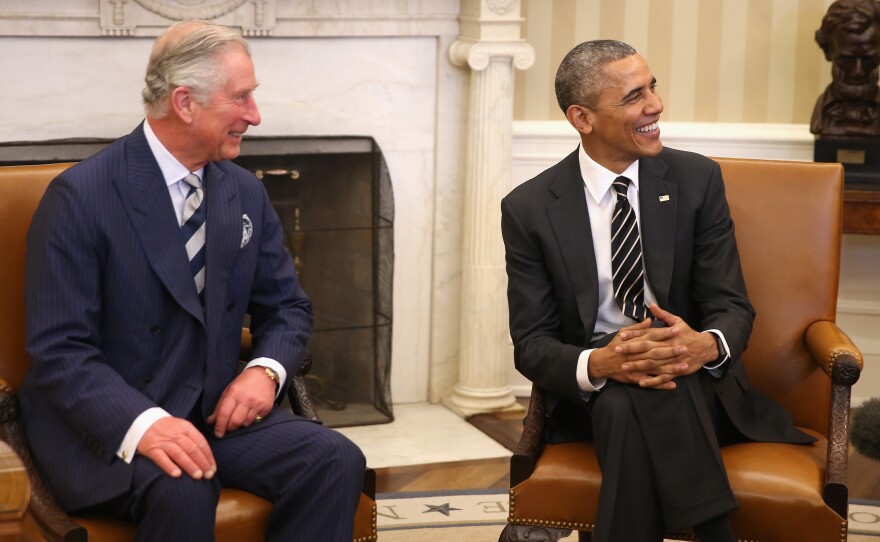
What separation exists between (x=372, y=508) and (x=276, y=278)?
55cm

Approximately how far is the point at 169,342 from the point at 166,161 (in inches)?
14.4

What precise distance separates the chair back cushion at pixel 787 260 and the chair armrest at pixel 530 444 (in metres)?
0.55

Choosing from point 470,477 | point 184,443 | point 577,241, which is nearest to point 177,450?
point 184,443

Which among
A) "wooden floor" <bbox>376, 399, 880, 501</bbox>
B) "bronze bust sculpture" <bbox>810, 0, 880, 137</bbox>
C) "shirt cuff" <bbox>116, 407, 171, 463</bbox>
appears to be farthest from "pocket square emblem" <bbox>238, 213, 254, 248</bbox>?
"bronze bust sculpture" <bbox>810, 0, 880, 137</bbox>

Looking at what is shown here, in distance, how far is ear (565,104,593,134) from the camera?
2.85m

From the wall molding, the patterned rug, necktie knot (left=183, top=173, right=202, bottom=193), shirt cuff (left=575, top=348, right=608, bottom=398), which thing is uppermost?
the wall molding

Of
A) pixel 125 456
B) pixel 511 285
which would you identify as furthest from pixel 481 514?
pixel 125 456

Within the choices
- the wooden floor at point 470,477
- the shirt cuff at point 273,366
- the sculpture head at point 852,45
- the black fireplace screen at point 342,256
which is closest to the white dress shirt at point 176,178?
the shirt cuff at point 273,366

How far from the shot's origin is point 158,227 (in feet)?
8.09

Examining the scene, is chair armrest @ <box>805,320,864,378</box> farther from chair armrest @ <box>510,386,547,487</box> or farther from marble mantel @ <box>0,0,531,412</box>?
marble mantel @ <box>0,0,531,412</box>

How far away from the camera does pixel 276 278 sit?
2.72m

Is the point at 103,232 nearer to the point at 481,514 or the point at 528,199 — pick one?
the point at 528,199

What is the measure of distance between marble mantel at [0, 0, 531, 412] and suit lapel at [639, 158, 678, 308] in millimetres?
1627

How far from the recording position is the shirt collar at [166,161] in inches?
99.5
